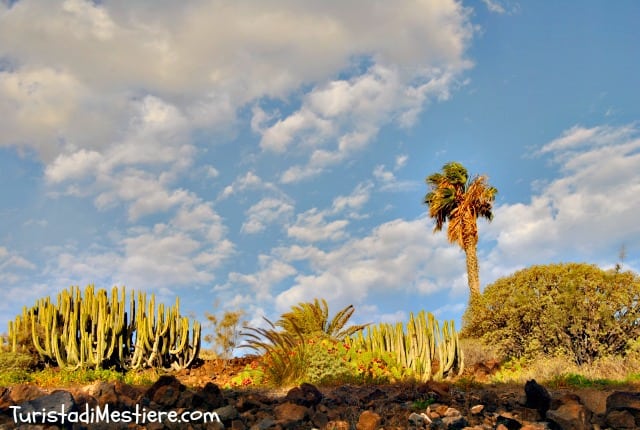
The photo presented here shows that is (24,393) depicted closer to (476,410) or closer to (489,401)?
(476,410)

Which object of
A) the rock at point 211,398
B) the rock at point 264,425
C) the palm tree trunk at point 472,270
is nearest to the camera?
the rock at point 264,425

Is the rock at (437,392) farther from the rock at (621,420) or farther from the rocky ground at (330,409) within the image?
the rock at (621,420)

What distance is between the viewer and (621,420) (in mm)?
6422

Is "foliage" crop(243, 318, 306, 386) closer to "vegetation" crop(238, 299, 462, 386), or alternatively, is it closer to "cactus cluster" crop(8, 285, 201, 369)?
"vegetation" crop(238, 299, 462, 386)

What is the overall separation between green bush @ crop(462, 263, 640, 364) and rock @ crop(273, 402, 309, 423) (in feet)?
40.4

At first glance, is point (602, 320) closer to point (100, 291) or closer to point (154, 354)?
point (154, 354)

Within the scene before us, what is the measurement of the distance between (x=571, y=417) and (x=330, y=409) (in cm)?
260

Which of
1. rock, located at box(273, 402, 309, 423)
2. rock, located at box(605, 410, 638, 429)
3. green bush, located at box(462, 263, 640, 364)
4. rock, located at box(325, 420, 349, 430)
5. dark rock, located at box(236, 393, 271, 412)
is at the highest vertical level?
green bush, located at box(462, 263, 640, 364)

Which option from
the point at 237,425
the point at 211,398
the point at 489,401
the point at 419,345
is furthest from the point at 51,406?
the point at 419,345

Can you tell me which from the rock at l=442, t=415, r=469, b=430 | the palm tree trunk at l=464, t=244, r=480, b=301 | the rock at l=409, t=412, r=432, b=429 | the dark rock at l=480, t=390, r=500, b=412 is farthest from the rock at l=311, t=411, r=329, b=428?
the palm tree trunk at l=464, t=244, r=480, b=301

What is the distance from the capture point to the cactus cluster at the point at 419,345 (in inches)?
588

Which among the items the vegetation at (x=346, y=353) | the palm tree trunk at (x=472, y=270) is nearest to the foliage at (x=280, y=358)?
the vegetation at (x=346, y=353)

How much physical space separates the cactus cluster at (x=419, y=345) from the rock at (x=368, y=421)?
842 cm

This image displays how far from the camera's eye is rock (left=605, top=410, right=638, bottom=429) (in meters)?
6.40
